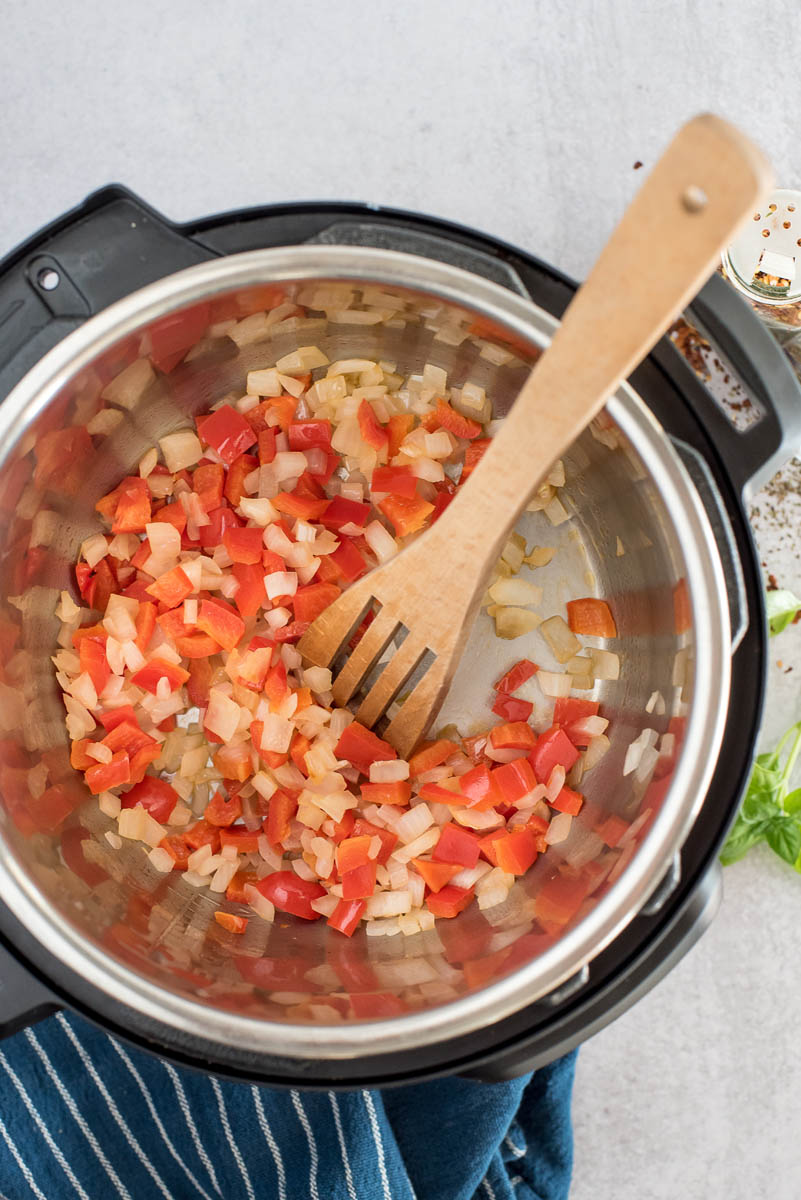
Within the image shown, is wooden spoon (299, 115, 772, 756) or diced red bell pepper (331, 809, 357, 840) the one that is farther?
diced red bell pepper (331, 809, 357, 840)

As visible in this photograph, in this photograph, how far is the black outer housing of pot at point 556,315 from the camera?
1002 millimetres

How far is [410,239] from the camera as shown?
1014 millimetres

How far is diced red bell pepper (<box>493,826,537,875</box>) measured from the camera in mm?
1160

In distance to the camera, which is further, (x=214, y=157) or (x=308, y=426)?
(x=214, y=157)

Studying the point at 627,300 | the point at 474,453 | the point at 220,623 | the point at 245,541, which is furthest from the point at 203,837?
the point at 627,300

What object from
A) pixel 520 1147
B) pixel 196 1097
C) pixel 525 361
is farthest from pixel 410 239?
pixel 520 1147

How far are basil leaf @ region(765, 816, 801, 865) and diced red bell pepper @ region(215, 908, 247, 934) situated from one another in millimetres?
706

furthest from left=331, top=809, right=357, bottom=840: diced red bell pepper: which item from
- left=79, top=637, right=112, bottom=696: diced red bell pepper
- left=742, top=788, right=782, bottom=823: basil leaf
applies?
left=742, top=788, right=782, bottom=823: basil leaf

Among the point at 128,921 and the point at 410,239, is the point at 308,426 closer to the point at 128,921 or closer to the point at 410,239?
the point at 410,239

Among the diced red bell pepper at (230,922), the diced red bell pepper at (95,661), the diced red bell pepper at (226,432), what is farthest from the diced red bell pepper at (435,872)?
the diced red bell pepper at (226,432)

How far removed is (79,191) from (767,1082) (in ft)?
5.17

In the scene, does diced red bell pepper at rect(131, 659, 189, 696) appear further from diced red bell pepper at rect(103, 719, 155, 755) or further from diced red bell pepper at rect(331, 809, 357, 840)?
diced red bell pepper at rect(331, 809, 357, 840)

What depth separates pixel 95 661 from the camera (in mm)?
1169

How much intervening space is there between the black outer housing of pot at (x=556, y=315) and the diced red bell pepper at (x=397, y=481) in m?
0.26
